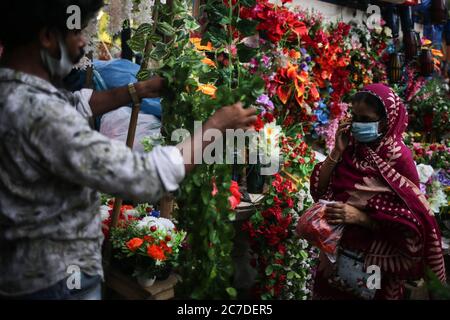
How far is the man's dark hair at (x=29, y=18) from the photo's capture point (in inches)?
40.8

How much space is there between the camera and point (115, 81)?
312 cm

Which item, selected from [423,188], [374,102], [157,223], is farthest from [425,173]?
[157,223]

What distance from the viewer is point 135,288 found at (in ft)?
6.21

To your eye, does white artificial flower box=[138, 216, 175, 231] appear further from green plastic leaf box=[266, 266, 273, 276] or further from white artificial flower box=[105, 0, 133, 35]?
white artificial flower box=[105, 0, 133, 35]

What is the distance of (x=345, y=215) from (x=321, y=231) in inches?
5.6

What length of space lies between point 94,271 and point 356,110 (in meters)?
1.42

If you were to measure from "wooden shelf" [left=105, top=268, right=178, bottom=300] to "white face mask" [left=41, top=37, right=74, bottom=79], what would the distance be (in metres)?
1.12

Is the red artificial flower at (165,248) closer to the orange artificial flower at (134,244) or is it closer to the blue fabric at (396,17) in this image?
the orange artificial flower at (134,244)

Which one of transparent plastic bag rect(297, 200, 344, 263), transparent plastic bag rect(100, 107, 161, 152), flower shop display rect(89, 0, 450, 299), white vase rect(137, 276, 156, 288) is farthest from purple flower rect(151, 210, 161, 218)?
transparent plastic bag rect(297, 200, 344, 263)

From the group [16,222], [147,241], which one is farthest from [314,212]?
[16,222]

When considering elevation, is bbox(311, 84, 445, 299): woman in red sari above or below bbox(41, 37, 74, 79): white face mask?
below

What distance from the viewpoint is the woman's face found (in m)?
1.94

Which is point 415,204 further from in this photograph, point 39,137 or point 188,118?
point 39,137
